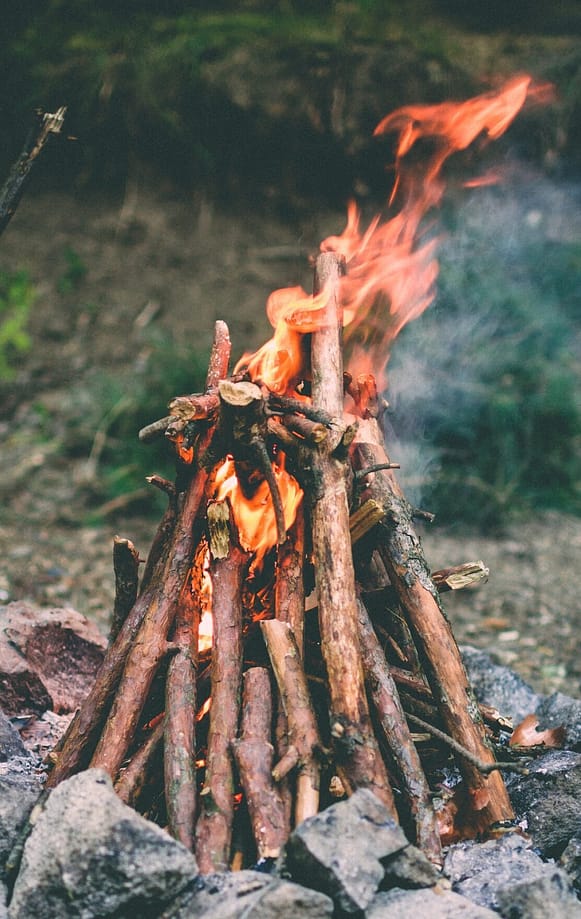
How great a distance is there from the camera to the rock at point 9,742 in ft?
7.85

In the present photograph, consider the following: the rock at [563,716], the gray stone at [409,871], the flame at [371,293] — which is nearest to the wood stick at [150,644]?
the flame at [371,293]

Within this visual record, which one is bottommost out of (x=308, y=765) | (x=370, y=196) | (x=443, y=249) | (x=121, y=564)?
(x=308, y=765)

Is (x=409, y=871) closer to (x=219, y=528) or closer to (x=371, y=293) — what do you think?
(x=219, y=528)

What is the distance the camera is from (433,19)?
287 inches

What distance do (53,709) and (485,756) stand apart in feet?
5.00

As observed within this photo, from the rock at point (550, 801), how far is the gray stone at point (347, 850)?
59 cm

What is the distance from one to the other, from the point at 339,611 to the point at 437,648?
332 mm

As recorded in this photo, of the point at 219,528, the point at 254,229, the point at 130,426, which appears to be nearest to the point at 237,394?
the point at 219,528

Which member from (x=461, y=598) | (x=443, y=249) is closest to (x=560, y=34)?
(x=443, y=249)

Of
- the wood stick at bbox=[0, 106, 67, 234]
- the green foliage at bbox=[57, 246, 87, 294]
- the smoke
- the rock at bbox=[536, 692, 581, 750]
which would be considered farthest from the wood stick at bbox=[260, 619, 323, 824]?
the green foliage at bbox=[57, 246, 87, 294]

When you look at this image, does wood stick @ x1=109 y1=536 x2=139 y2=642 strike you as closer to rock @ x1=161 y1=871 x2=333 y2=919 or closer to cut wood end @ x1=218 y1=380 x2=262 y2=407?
cut wood end @ x1=218 y1=380 x2=262 y2=407

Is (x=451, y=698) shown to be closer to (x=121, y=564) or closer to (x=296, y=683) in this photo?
(x=296, y=683)

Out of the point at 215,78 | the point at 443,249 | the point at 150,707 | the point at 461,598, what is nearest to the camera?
the point at 150,707

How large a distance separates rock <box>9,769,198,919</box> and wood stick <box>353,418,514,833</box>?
32.0 inches
